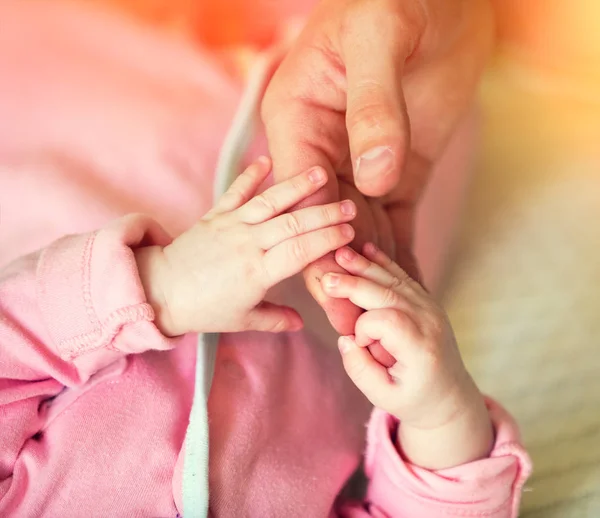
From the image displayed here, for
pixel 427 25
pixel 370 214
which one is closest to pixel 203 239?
pixel 370 214

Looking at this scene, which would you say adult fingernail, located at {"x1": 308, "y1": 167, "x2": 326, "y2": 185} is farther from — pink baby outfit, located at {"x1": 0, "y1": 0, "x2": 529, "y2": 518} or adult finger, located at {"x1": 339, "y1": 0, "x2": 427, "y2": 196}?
pink baby outfit, located at {"x1": 0, "y1": 0, "x2": 529, "y2": 518}

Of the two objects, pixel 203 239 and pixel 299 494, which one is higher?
pixel 203 239

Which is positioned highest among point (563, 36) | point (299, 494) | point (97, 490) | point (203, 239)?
point (203, 239)

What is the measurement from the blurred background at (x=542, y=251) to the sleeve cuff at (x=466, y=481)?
0.10m

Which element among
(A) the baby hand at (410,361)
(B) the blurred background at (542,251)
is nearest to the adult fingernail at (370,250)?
(A) the baby hand at (410,361)

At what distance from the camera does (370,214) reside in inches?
24.3

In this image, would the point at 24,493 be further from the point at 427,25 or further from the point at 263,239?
the point at 427,25

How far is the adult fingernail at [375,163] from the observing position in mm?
448

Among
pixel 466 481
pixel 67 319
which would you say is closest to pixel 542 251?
pixel 466 481

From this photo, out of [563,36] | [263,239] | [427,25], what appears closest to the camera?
[263,239]

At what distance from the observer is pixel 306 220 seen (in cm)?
50

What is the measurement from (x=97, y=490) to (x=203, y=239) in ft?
0.76

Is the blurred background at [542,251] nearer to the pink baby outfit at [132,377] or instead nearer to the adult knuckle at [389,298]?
the pink baby outfit at [132,377]

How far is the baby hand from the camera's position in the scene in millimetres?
486
